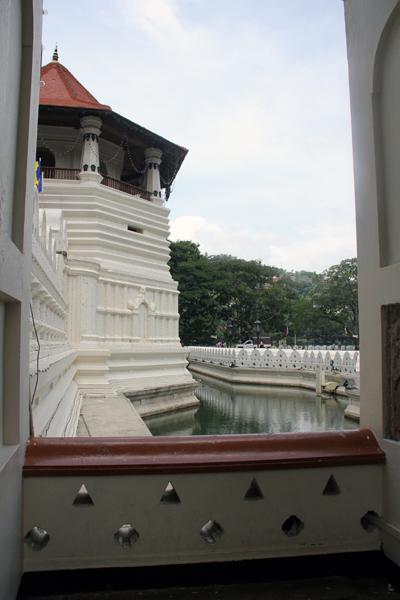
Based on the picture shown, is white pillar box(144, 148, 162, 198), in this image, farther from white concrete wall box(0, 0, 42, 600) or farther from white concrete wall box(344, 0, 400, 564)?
white concrete wall box(0, 0, 42, 600)

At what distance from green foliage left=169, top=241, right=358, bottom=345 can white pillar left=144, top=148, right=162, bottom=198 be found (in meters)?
17.2

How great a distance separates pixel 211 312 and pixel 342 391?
20321mm

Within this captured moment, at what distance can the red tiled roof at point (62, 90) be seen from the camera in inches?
613

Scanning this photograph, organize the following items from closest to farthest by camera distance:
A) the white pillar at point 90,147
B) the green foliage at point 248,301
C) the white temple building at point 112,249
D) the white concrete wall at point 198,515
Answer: the white concrete wall at point 198,515
the white temple building at point 112,249
the white pillar at point 90,147
the green foliage at point 248,301

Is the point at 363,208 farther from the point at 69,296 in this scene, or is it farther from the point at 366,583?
the point at 69,296

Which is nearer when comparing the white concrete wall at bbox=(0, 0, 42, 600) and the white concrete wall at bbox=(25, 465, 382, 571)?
the white concrete wall at bbox=(0, 0, 42, 600)

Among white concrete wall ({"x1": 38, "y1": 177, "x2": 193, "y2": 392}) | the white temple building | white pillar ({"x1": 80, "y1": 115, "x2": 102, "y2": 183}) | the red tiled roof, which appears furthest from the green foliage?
white pillar ({"x1": 80, "y1": 115, "x2": 102, "y2": 183})

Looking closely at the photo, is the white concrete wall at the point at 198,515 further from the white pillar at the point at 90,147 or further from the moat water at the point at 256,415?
the white pillar at the point at 90,147

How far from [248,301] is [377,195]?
130 feet

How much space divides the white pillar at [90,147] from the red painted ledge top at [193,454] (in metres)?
14.4

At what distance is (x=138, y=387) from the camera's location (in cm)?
1417

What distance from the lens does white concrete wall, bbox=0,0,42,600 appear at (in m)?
1.64

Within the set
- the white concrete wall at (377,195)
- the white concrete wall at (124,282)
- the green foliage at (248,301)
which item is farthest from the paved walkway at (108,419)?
the green foliage at (248,301)

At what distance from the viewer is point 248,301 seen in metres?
42.0
